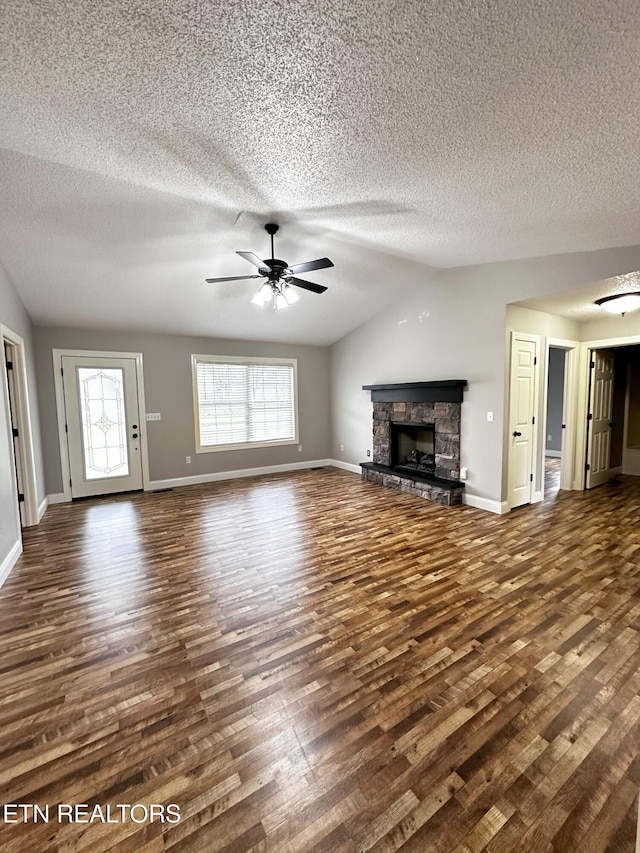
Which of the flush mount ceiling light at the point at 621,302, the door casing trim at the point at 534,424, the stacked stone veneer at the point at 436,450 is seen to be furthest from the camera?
the stacked stone veneer at the point at 436,450

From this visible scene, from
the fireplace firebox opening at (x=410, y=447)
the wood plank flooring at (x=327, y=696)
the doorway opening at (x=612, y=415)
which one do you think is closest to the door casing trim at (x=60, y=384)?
the wood plank flooring at (x=327, y=696)

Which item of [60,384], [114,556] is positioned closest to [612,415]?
[114,556]

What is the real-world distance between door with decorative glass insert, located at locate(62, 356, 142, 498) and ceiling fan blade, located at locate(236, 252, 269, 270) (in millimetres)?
3357

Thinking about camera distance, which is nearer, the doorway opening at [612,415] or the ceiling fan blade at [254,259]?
the ceiling fan blade at [254,259]

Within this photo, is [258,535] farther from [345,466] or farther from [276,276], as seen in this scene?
[345,466]

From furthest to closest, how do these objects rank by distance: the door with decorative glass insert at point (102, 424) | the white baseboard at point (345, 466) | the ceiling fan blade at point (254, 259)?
the white baseboard at point (345, 466)
the door with decorative glass insert at point (102, 424)
the ceiling fan blade at point (254, 259)

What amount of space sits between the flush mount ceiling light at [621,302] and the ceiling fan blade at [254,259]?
3619mm

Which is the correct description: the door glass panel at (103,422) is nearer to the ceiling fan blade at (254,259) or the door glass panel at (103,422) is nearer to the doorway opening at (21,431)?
the doorway opening at (21,431)

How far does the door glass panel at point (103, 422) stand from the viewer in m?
5.35

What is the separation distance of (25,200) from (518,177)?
3.53m

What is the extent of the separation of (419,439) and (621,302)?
10.3 feet

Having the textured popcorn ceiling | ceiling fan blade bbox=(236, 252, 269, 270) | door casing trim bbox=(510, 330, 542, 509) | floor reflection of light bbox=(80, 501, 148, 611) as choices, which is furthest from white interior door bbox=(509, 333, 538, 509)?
floor reflection of light bbox=(80, 501, 148, 611)

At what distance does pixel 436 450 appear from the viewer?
201 inches

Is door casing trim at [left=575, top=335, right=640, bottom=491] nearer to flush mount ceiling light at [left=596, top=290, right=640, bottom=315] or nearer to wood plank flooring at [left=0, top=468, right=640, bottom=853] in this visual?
flush mount ceiling light at [left=596, top=290, right=640, bottom=315]
